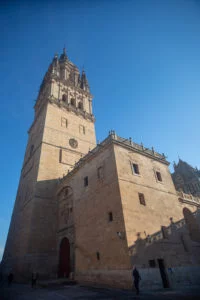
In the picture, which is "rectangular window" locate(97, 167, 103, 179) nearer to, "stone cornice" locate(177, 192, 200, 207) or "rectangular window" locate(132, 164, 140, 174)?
"rectangular window" locate(132, 164, 140, 174)

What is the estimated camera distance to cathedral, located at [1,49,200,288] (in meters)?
12.0

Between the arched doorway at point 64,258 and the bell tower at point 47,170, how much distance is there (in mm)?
602

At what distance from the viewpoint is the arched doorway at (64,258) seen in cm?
1647

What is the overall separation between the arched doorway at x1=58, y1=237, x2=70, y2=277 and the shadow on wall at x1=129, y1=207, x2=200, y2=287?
8295 mm

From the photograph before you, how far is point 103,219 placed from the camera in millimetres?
13531

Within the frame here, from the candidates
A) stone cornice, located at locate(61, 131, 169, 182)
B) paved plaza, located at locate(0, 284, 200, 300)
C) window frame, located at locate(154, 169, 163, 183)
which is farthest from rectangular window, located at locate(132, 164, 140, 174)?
paved plaza, located at locate(0, 284, 200, 300)

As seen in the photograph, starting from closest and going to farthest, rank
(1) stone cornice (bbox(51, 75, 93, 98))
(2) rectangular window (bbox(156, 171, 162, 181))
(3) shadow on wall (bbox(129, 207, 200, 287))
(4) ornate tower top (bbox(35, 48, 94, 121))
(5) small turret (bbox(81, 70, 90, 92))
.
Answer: (3) shadow on wall (bbox(129, 207, 200, 287)) → (2) rectangular window (bbox(156, 171, 162, 181)) → (4) ornate tower top (bbox(35, 48, 94, 121)) → (1) stone cornice (bbox(51, 75, 93, 98)) → (5) small turret (bbox(81, 70, 90, 92))

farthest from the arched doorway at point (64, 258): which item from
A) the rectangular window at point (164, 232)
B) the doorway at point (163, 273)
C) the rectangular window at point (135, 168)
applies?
the rectangular window at point (135, 168)

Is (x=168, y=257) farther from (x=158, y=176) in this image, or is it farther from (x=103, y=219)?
(x=158, y=176)

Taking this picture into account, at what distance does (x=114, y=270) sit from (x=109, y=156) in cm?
801

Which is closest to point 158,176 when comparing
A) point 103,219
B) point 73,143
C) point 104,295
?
point 103,219

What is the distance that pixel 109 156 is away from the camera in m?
15.2

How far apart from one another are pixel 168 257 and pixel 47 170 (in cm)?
1480

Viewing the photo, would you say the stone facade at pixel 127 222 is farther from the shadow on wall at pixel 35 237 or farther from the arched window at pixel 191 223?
the shadow on wall at pixel 35 237
